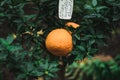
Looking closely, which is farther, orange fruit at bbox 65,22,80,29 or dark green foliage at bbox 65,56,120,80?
dark green foliage at bbox 65,56,120,80

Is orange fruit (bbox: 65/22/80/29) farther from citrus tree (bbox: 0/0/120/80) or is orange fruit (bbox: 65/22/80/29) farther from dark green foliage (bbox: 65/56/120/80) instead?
dark green foliage (bbox: 65/56/120/80)

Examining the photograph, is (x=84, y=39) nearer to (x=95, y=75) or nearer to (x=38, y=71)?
(x=38, y=71)

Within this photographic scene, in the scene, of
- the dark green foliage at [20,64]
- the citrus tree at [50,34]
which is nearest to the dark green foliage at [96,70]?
the citrus tree at [50,34]

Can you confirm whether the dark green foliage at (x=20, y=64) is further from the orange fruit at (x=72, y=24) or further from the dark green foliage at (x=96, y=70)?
the dark green foliage at (x=96, y=70)

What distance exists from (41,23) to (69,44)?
30 cm

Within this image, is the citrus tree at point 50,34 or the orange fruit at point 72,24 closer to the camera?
the citrus tree at point 50,34

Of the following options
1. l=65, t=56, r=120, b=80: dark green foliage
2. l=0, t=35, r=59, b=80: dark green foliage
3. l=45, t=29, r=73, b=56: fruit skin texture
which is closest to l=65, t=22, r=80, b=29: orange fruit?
l=45, t=29, r=73, b=56: fruit skin texture

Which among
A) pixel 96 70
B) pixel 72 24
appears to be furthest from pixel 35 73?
pixel 96 70

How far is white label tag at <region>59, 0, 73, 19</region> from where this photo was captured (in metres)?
2.26

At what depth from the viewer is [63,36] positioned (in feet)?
7.21

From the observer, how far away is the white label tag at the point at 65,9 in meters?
2.26

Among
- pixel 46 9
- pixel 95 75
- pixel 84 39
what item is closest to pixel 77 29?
pixel 84 39

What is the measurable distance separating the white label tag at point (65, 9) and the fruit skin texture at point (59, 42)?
0.08m

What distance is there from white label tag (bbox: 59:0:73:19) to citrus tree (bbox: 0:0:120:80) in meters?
0.08
